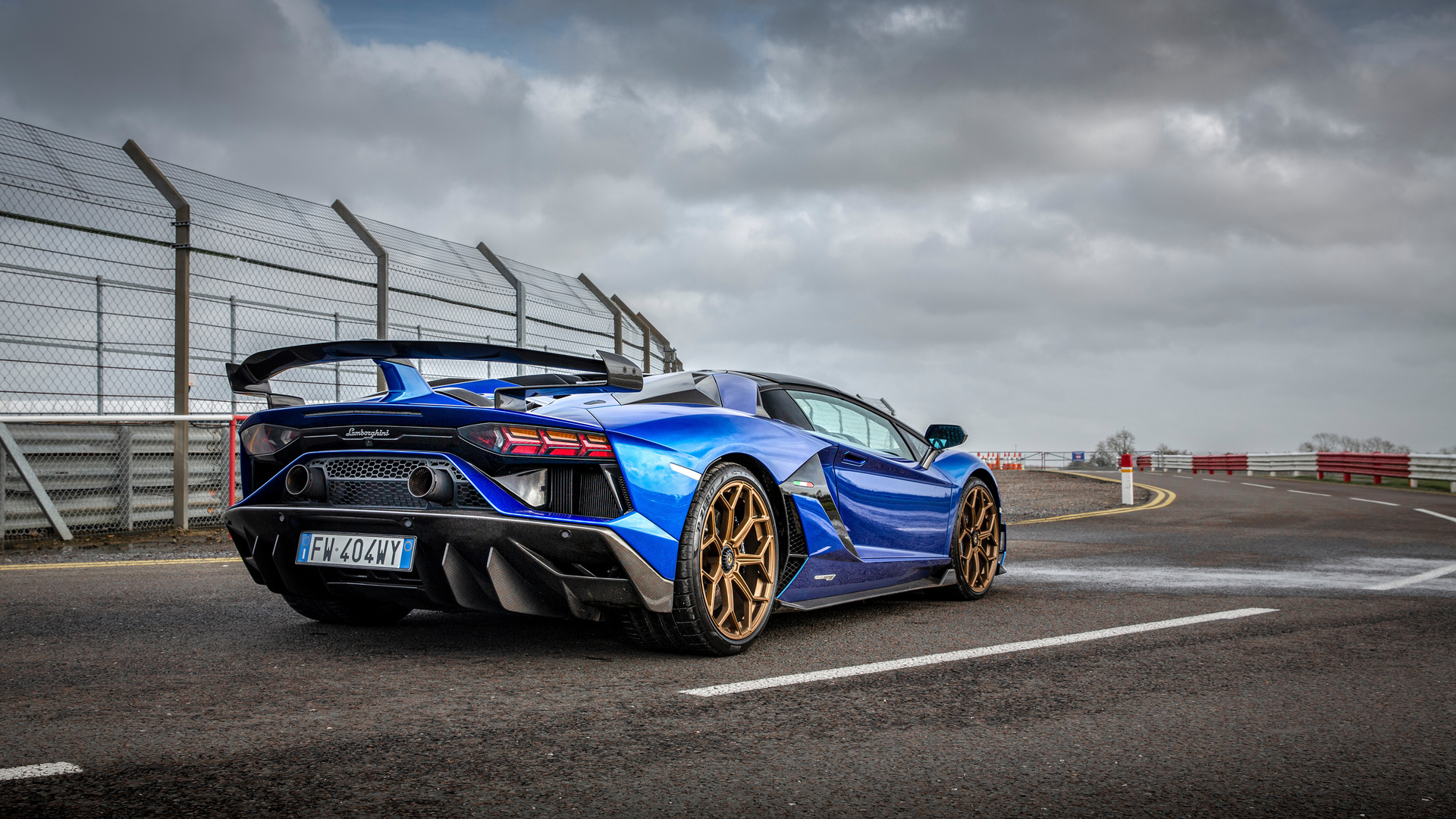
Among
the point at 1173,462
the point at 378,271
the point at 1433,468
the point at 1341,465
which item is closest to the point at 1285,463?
the point at 1341,465

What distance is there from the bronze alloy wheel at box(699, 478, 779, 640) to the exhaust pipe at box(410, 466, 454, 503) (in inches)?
36.2

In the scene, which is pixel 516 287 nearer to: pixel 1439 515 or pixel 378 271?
pixel 378 271

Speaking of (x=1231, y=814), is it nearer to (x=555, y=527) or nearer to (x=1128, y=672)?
(x=1128, y=672)

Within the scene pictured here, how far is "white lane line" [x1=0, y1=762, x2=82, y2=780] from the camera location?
2490 mm

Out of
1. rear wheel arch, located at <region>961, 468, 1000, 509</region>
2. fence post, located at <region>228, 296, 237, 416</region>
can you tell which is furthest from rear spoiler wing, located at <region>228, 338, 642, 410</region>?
fence post, located at <region>228, 296, 237, 416</region>

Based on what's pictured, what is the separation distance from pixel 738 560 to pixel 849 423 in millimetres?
1628

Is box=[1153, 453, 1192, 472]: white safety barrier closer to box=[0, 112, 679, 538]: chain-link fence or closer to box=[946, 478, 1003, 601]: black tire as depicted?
box=[0, 112, 679, 538]: chain-link fence

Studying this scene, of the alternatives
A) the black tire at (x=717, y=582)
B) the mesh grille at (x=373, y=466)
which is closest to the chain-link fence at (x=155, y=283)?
the mesh grille at (x=373, y=466)

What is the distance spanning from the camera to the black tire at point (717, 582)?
3.93 metres

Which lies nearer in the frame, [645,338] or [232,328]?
[232,328]

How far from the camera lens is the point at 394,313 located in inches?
436

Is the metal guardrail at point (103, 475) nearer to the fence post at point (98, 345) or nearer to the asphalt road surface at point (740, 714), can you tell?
the fence post at point (98, 345)

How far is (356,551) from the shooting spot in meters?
3.89

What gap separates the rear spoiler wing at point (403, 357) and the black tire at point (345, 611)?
997 millimetres
